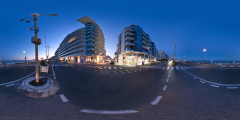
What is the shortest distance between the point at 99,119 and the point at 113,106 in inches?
36.2

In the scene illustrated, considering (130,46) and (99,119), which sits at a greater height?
(130,46)

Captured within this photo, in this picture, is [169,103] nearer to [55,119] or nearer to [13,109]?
[55,119]

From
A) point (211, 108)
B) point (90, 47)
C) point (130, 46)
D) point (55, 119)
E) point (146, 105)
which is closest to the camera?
point (55, 119)

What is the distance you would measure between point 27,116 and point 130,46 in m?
45.6

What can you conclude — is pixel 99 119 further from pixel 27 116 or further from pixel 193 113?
pixel 193 113

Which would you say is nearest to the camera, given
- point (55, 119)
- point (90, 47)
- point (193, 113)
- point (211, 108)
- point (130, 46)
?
point (55, 119)

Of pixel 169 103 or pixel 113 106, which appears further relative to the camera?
pixel 169 103

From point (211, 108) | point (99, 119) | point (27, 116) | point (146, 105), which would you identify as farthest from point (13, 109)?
point (211, 108)

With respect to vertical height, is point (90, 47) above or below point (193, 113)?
above

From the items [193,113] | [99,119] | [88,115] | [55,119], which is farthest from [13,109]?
[193,113]

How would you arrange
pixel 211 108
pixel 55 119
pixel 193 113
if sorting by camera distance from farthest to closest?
pixel 211 108 < pixel 193 113 < pixel 55 119

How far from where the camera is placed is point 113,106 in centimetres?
421

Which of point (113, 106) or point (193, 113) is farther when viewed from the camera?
point (113, 106)

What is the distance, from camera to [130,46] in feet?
156
